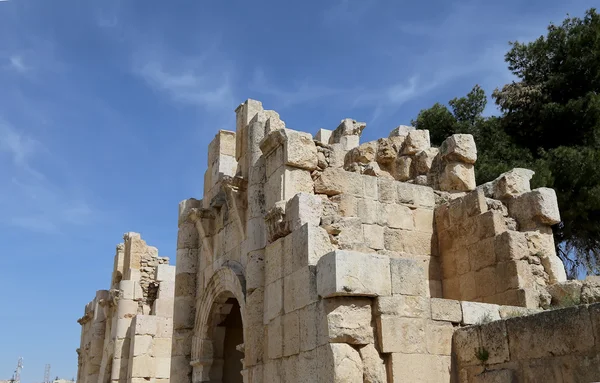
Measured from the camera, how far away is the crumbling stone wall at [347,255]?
6.28m

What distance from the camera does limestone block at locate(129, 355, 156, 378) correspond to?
14.5 m

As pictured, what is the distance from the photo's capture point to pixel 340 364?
5961mm

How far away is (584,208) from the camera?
15.9 m

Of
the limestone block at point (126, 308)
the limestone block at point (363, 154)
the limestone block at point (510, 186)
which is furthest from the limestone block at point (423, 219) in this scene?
the limestone block at point (126, 308)

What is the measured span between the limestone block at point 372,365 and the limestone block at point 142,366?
9.82 metres

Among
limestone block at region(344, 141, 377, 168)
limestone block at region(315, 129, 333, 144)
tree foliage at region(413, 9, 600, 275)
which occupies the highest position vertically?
tree foliage at region(413, 9, 600, 275)

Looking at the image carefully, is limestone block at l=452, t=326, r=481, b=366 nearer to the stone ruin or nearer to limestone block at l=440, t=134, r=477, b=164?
the stone ruin

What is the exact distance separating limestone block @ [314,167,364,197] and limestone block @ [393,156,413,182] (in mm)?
1975

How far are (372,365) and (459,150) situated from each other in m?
4.55

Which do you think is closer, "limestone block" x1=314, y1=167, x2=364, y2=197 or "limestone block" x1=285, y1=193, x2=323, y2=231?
"limestone block" x1=285, y1=193, x2=323, y2=231

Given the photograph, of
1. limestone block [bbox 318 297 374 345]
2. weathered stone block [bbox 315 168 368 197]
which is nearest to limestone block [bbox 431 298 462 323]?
limestone block [bbox 318 297 374 345]

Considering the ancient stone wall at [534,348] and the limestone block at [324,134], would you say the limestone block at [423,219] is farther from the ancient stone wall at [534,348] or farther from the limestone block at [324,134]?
the limestone block at [324,134]

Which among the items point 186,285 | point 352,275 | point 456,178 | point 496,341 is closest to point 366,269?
point 352,275

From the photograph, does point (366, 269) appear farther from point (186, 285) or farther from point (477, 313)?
point (186, 285)
